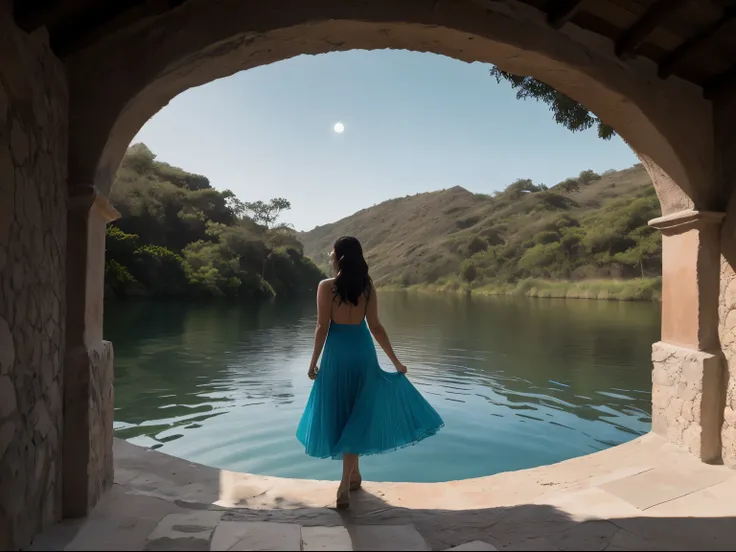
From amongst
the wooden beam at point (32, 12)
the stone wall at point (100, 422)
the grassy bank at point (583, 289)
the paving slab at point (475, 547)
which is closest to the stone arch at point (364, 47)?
the wooden beam at point (32, 12)

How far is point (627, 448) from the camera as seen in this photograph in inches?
151

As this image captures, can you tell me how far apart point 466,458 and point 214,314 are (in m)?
18.6

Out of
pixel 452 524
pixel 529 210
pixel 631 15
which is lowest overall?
pixel 452 524

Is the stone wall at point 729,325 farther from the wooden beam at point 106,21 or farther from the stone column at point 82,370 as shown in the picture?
the stone column at point 82,370

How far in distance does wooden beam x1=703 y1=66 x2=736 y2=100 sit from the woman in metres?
2.66

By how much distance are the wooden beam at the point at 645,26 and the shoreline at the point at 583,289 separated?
33364 mm

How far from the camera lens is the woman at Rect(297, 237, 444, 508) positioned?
2912 millimetres

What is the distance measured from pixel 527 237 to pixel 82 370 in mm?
67282

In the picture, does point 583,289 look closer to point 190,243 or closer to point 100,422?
point 190,243

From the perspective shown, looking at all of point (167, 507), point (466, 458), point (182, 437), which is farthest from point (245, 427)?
point (167, 507)

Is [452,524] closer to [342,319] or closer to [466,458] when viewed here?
[342,319]

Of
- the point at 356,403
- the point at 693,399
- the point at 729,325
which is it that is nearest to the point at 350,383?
the point at 356,403

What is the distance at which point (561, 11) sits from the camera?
304 centimetres

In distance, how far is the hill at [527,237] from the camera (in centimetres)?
4894
